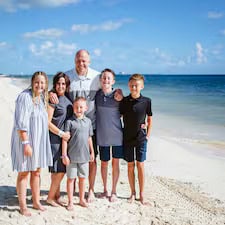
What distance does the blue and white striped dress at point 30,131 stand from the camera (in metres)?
3.71

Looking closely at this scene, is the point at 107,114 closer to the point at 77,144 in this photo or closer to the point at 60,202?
the point at 77,144

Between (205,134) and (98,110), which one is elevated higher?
(98,110)

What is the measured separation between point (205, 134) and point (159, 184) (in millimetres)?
5816

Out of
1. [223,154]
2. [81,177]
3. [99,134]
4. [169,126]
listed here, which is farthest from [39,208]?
[169,126]

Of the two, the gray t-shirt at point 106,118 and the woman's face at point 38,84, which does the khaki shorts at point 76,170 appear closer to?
the gray t-shirt at point 106,118

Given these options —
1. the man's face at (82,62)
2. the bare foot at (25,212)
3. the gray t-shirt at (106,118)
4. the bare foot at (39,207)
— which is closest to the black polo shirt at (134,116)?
the gray t-shirt at (106,118)

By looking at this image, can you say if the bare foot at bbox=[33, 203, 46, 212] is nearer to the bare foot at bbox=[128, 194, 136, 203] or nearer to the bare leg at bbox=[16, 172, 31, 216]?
the bare leg at bbox=[16, 172, 31, 216]

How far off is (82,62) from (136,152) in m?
1.45

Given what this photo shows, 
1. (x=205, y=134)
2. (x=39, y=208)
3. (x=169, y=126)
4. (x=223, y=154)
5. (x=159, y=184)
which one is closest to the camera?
(x=39, y=208)

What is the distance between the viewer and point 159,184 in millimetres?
5695

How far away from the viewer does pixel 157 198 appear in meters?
4.97

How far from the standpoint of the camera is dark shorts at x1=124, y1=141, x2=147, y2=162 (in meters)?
4.52

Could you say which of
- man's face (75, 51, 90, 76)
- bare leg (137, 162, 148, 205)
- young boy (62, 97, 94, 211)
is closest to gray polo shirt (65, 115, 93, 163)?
young boy (62, 97, 94, 211)

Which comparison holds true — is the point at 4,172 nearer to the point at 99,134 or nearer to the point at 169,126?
the point at 99,134
